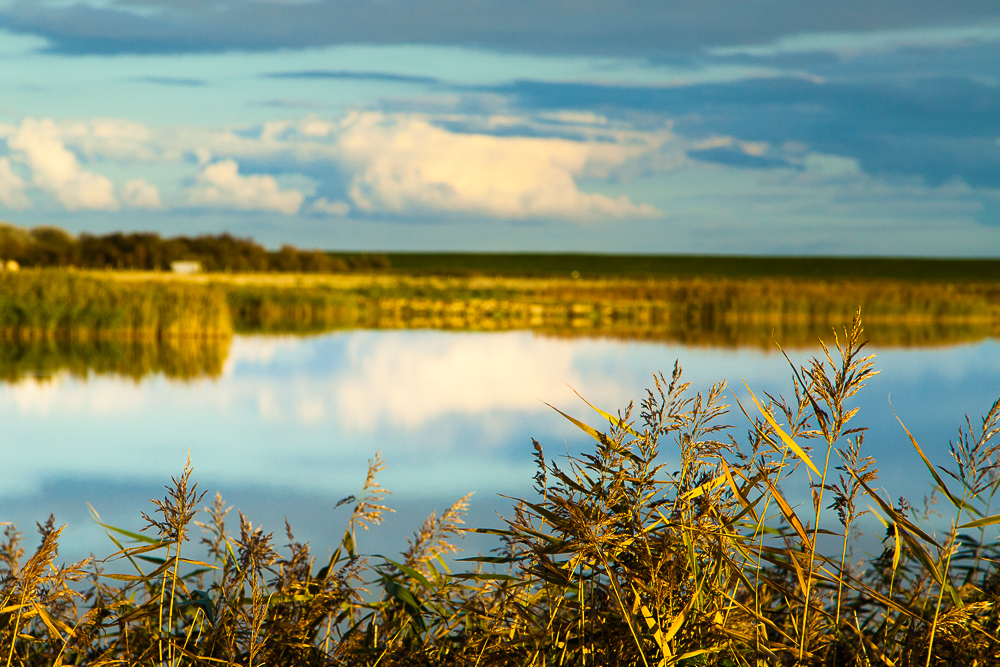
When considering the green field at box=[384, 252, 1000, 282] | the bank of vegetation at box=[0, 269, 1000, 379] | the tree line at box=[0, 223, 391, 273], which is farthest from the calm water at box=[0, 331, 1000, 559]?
the green field at box=[384, 252, 1000, 282]

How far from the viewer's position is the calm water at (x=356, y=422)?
6.94 m

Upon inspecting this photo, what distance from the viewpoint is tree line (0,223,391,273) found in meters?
46.7

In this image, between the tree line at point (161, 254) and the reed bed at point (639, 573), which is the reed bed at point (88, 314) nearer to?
the reed bed at point (639, 573)

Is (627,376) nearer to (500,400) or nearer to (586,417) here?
(500,400)

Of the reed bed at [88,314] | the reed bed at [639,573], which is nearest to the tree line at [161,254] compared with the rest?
the reed bed at [88,314]

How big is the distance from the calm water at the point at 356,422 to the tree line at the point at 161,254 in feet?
105

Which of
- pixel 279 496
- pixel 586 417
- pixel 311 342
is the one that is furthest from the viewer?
pixel 311 342

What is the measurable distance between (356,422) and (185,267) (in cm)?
3746

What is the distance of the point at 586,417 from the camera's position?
10320mm

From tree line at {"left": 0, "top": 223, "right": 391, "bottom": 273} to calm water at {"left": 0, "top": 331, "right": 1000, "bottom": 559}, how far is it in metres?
32.1

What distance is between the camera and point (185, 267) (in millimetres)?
45094

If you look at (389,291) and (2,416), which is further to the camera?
(389,291)

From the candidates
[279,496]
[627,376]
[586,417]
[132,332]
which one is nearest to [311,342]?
[132,332]

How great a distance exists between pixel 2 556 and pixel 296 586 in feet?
2.67
